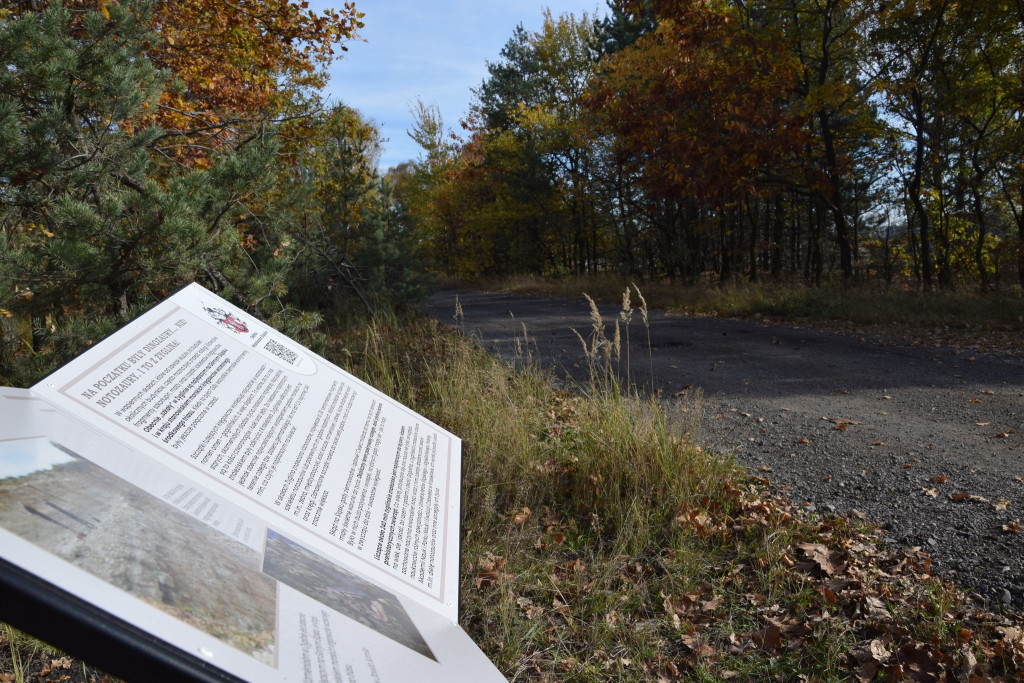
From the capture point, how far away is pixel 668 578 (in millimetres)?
2748

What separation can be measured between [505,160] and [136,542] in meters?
27.9

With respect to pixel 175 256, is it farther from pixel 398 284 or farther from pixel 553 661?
pixel 398 284

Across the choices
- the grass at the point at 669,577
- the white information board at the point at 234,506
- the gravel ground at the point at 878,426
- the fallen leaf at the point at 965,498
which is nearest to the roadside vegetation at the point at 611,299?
the grass at the point at 669,577

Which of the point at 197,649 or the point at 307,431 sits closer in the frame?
the point at 197,649

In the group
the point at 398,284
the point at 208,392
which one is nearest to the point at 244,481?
the point at 208,392

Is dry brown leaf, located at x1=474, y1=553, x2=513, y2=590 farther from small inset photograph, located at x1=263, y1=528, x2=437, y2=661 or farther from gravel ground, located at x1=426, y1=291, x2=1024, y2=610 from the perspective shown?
gravel ground, located at x1=426, y1=291, x2=1024, y2=610

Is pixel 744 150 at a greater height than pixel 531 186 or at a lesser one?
lesser

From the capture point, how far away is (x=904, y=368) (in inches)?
267

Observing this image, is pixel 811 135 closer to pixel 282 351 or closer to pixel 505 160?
pixel 282 351

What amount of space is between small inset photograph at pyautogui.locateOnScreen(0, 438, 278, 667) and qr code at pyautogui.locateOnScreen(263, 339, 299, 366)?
92 centimetres

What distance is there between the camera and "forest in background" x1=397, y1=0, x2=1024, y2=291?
506 inches

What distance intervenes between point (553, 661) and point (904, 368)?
6.33 metres

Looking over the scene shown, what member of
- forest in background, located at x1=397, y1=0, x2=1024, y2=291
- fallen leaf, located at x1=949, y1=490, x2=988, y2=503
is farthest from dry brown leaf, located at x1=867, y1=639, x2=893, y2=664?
forest in background, located at x1=397, y1=0, x2=1024, y2=291

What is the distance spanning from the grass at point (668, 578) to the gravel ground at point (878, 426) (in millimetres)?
275
